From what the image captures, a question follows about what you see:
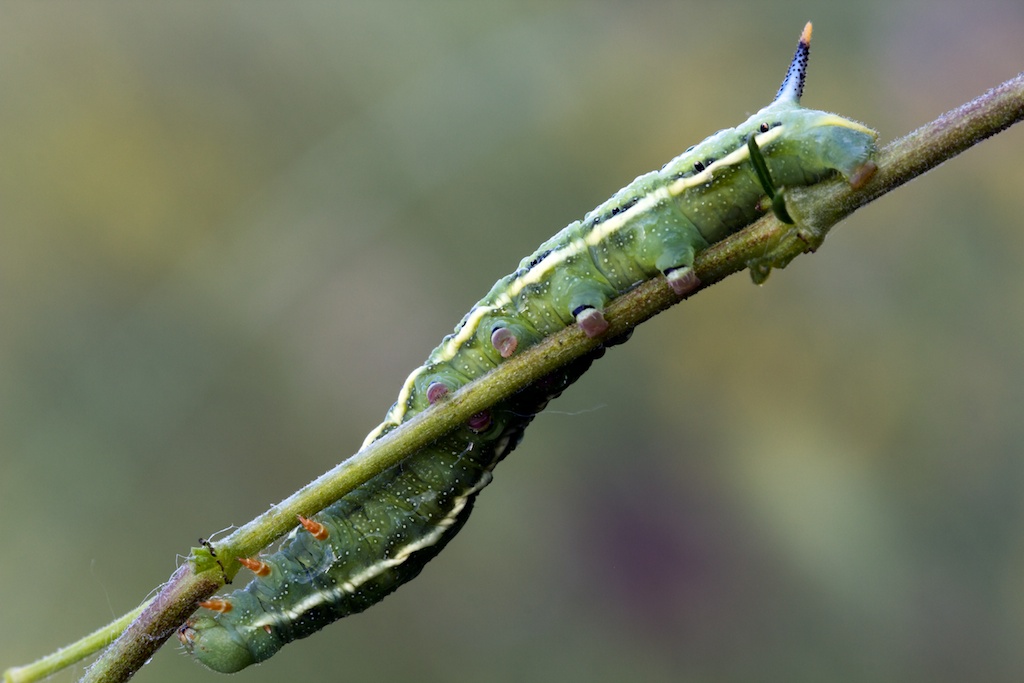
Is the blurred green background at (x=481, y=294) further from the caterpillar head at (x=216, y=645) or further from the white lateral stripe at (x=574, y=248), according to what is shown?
the white lateral stripe at (x=574, y=248)

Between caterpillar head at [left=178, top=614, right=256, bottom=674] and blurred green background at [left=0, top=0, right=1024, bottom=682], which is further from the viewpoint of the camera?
blurred green background at [left=0, top=0, right=1024, bottom=682]

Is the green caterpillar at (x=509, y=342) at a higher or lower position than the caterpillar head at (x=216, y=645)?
higher

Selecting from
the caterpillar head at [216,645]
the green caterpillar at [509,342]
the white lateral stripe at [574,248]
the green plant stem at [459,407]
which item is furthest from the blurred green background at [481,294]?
the green plant stem at [459,407]

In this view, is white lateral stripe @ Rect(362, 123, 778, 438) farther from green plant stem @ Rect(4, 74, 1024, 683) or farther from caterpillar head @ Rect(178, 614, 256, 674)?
caterpillar head @ Rect(178, 614, 256, 674)

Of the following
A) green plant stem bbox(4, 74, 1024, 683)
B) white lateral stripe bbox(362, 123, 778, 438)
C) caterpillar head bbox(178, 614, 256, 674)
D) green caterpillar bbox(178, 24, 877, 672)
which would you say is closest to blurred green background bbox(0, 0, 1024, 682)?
caterpillar head bbox(178, 614, 256, 674)

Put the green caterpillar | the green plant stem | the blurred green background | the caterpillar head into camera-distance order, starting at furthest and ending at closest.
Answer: the blurred green background < the caterpillar head < the green caterpillar < the green plant stem

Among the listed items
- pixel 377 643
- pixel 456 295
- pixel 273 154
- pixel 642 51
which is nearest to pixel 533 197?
pixel 456 295

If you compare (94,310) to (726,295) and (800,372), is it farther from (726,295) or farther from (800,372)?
(800,372)
